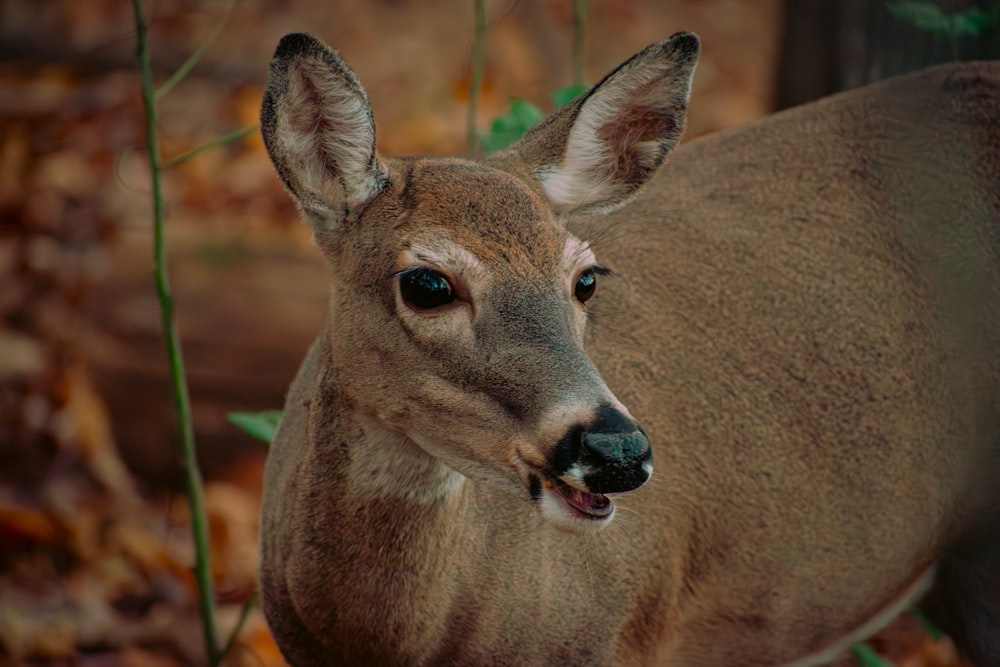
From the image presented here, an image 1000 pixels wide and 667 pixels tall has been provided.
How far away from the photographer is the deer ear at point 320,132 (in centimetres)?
319

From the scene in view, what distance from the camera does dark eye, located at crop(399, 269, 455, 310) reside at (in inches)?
121

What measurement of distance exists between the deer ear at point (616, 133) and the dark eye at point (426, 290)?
59 centimetres

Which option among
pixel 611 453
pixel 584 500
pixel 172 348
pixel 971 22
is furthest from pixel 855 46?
pixel 611 453

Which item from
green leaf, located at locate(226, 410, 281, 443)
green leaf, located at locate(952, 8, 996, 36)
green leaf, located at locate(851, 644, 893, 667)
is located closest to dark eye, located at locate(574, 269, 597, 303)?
green leaf, located at locate(226, 410, 281, 443)

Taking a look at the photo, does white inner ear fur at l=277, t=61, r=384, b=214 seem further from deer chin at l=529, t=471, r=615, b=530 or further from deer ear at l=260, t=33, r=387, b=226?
deer chin at l=529, t=471, r=615, b=530

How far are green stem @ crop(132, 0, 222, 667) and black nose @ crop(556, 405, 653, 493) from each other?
1879 mm

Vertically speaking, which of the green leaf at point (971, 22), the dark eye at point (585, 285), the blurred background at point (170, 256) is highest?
the green leaf at point (971, 22)

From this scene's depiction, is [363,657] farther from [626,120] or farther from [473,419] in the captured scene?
[626,120]

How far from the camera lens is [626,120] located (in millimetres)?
3668

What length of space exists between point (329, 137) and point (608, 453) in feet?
3.81

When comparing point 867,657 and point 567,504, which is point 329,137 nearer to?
point 567,504

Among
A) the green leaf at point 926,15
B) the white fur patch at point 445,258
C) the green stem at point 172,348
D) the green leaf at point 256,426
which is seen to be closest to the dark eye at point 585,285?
the white fur patch at point 445,258

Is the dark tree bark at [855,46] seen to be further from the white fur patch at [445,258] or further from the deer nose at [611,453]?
the deer nose at [611,453]

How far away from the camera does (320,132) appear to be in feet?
10.9
